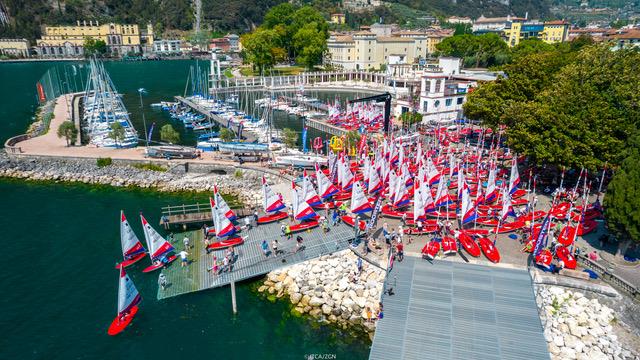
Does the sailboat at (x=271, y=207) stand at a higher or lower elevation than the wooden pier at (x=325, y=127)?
lower

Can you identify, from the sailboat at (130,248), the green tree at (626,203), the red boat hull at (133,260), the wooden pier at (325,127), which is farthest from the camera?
the wooden pier at (325,127)

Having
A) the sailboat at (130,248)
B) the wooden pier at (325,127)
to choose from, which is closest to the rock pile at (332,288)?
the sailboat at (130,248)

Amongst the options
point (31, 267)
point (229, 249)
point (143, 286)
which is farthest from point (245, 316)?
point (31, 267)

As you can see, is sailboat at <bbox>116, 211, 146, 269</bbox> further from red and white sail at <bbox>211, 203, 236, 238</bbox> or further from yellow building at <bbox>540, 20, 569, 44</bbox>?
yellow building at <bbox>540, 20, 569, 44</bbox>

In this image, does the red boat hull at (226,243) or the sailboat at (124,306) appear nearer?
the sailboat at (124,306)

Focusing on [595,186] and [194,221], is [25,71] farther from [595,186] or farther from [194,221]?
[595,186]

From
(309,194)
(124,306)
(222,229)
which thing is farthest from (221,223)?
(124,306)

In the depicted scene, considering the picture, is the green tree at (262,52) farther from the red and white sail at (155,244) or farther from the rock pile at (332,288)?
the rock pile at (332,288)
